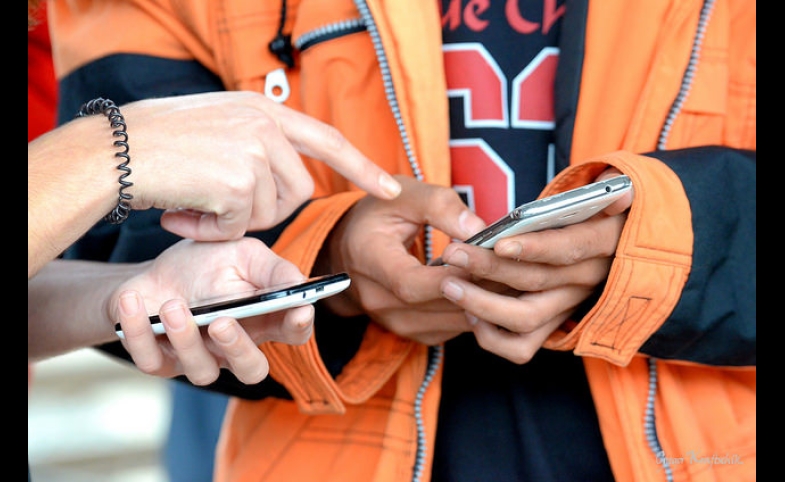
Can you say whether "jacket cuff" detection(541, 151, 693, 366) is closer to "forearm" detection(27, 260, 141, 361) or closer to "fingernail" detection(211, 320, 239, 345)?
"fingernail" detection(211, 320, 239, 345)

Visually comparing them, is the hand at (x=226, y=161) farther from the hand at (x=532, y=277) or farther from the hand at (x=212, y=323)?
the hand at (x=532, y=277)

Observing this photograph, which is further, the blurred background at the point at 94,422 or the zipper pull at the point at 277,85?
the blurred background at the point at 94,422

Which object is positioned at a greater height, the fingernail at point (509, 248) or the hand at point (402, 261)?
the fingernail at point (509, 248)

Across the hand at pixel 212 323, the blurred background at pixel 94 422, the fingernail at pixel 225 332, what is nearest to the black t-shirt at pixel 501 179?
the hand at pixel 212 323

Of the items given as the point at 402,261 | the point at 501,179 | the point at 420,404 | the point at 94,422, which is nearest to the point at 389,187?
the point at 402,261

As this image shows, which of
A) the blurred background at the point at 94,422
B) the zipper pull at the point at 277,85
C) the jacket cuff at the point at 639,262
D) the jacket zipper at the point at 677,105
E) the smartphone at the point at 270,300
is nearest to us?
the smartphone at the point at 270,300

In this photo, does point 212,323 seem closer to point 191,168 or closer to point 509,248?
point 191,168

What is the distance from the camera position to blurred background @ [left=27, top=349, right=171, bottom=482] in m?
3.87

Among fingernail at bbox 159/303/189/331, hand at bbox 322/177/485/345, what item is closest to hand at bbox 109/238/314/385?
fingernail at bbox 159/303/189/331

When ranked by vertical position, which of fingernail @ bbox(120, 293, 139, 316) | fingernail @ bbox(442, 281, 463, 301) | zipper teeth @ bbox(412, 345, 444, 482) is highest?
fingernail @ bbox(120, 293, 139, 316)

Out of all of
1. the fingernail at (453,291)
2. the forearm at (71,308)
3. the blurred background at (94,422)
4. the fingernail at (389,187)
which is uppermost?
the fingernail at (389,187)

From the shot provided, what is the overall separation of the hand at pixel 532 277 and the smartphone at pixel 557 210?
0.01 meters

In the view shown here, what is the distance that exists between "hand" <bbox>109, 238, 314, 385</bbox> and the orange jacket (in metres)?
0.09

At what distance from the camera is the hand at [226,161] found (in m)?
1.00
